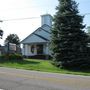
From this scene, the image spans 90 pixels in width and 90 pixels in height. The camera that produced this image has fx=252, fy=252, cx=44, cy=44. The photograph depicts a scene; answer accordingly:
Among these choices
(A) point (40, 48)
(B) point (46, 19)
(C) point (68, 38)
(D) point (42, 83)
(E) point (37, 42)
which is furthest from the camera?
(B) point (46, 19)

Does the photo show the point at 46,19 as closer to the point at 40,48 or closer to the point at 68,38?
the point at 40,48

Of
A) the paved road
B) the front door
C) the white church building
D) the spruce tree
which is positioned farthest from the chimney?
the paved road

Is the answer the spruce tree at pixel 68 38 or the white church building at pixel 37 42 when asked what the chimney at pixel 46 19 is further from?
the spruce tree at pixel 68 38

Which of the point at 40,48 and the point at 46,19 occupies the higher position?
the point at 46,19

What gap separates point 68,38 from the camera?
28.2 metres

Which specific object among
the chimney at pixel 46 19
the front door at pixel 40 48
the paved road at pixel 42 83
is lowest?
the paved road at pixel 42 83

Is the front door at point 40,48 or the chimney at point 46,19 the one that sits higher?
the chimney at point 46,19

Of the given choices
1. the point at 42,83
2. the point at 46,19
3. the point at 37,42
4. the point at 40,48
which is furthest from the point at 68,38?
the point at 46,19

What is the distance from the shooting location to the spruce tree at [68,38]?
27.8 meters

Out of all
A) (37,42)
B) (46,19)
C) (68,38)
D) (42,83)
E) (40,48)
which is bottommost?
(42,83)

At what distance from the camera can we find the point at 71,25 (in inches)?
1130

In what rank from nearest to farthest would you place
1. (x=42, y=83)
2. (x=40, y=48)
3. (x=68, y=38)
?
(x=42, y=83)
(x=68, y=38)
(x=40, y=48)

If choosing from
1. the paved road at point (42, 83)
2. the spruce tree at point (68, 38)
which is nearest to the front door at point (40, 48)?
the spruce tree at point (68, 38)

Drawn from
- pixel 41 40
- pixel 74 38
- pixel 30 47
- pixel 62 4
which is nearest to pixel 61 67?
pixel 74 38
